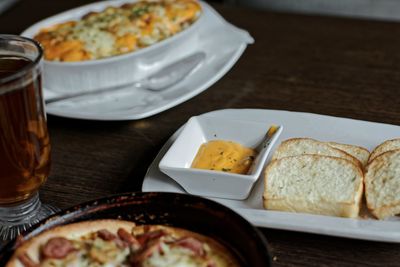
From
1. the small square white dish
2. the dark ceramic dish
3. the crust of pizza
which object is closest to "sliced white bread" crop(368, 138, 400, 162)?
the small square white dish

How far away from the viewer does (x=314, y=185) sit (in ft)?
3.75

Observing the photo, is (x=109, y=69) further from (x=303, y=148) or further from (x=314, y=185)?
(x=314, y=185)

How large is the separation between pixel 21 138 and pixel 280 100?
0.77 meters

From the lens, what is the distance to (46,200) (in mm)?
1264

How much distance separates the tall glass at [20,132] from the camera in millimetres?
1016

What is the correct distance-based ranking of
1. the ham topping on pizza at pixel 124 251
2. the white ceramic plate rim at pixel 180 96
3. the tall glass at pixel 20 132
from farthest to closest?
the white ceramic plate rim at pixel 180 96 < the tall glass at pixel 20 132 < the ham topping on pizza at pixel 124 251

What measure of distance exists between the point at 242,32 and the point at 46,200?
92cm

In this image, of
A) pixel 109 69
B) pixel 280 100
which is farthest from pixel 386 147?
pixel 109 69

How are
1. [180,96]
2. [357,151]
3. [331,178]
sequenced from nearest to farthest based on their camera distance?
[331,178] < [357,151] < [180,96]

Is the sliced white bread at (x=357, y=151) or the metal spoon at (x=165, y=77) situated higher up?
the sliced white bread at (x=357, y=151)

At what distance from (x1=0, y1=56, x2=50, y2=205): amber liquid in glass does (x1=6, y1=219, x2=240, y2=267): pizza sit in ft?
0.64

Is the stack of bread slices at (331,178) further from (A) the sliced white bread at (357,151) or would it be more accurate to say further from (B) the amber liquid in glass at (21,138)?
(B) the amber liquid in glass at (21,138)

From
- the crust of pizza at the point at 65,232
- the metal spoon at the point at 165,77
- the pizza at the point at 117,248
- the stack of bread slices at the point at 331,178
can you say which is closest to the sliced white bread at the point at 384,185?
the stack of bread slices at the point at 331,178

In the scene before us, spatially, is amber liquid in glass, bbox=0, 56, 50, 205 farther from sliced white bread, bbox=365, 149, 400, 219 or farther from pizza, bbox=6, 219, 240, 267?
sliced white bread, bbox=365, 149, 400, 219
